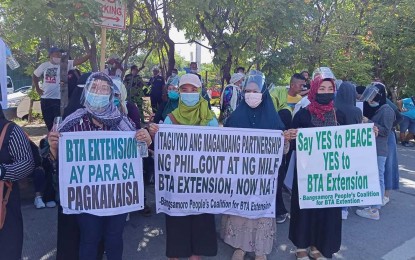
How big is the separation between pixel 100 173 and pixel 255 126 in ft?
5.15

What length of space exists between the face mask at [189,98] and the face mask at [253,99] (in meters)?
0.50

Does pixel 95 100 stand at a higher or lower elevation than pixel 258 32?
lower

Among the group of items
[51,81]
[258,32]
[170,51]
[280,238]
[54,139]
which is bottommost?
[280,238]

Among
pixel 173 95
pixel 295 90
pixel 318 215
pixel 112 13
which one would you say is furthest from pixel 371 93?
pixel 112 13

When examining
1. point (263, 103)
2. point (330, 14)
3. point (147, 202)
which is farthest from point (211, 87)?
point (263, 103)

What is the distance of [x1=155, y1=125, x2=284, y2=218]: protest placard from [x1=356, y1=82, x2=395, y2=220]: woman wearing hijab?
213 centimetres

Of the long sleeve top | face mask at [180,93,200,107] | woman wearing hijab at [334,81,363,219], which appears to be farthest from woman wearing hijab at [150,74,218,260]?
woman wearing hijab at [334,81,363,219]

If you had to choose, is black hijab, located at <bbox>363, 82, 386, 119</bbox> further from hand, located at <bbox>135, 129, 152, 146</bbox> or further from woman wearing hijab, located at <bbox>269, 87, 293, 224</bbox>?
hand, located at <bbox>135, 129, 152, 146</bbox>

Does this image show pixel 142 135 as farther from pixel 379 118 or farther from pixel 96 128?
pixel 379 118

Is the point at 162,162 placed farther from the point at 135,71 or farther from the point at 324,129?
the point at 135,71

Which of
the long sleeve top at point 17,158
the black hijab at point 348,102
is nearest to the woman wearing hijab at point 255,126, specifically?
the black hijab at point 348,102

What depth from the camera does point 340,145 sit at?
3.63 metres

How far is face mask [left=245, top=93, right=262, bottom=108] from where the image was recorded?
3602 mm

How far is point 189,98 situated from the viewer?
355 cm
